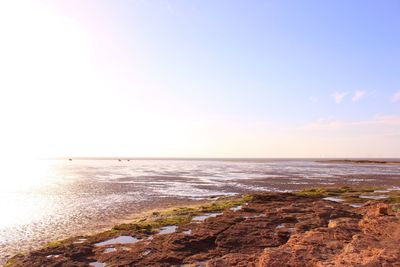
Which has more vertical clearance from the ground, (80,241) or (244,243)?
(244,243)

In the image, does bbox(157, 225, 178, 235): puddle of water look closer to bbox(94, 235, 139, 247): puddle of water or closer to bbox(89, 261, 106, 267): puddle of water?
bbox(94, 235, 139, 247): puddle of water

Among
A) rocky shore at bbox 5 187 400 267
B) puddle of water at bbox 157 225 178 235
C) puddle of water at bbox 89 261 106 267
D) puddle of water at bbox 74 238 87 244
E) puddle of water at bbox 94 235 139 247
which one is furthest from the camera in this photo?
→ puddle of water at bbox 157 225 178 235

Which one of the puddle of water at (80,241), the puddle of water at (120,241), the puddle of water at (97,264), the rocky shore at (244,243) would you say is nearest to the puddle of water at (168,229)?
the rocky shore at (244,243)

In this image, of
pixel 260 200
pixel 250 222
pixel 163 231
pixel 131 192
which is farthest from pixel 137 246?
pixel 131 192

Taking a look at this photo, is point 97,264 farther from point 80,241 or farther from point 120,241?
point 80,241

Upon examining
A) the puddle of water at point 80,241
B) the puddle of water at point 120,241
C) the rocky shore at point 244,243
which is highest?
the rocky shore at point 244,243

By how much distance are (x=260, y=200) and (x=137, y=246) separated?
15.1 meters

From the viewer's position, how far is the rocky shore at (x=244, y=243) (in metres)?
11.0

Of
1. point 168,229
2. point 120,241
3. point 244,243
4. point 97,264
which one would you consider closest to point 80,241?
point 120,241

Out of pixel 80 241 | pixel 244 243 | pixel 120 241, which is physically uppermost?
pixel 244 243

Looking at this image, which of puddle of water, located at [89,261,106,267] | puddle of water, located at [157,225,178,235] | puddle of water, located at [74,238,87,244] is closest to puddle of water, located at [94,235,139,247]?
puddle of water, located at [74,238,87,244]

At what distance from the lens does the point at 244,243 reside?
15.0 metres

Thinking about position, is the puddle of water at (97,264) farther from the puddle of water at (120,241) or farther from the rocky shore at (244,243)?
the puddle of water at (120,241)

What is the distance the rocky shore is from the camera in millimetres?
11039
